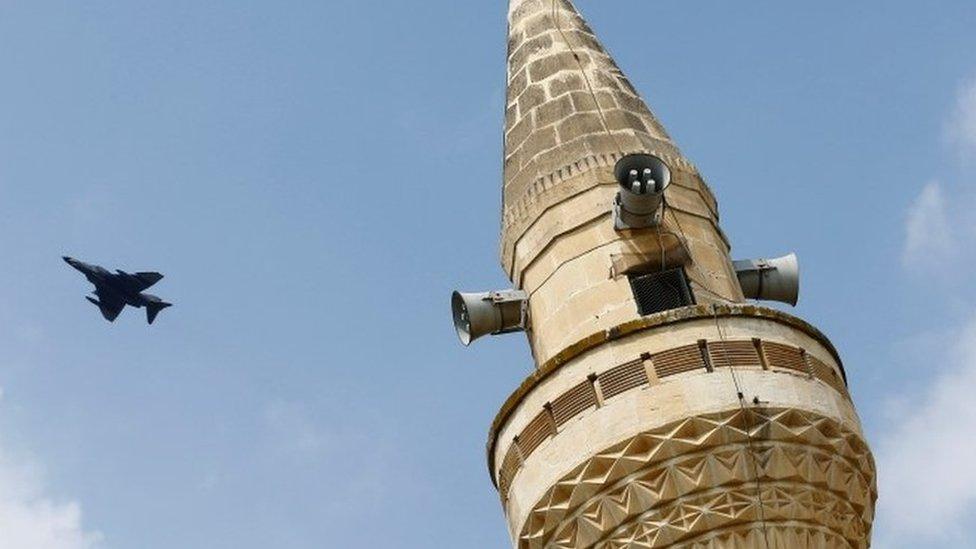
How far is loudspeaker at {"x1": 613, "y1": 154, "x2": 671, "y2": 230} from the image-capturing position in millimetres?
11078

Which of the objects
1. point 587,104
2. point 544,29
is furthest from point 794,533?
point 544,29

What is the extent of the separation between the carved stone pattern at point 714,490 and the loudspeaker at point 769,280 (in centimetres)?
222

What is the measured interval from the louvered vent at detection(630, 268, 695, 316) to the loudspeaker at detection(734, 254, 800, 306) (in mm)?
1050

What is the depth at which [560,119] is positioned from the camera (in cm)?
1248

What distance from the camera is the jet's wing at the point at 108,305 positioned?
21719 millimetres

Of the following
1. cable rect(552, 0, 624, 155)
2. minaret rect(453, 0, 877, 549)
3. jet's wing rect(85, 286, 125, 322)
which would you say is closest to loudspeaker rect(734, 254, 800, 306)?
minaret rect(453, 0, 877, 549)

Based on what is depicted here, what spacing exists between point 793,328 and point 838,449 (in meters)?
0.89

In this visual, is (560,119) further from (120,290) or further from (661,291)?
(120,290)

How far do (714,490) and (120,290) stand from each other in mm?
14562

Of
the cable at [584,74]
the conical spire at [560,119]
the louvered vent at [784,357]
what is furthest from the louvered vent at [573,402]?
the cable at [584,74]

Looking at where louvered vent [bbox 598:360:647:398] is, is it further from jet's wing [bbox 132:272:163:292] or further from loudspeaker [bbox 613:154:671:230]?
jet's wing [bbox 132:272:163:292]

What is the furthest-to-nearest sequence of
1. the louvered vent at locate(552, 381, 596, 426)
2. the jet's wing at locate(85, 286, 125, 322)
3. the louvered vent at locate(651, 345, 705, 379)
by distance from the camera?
the jet's wing at locate(85, 286, 125, 322) < the louvered vent at locate(552, 381, 596, 426) < the louvered vent at locate(651, 345, 705, 379)

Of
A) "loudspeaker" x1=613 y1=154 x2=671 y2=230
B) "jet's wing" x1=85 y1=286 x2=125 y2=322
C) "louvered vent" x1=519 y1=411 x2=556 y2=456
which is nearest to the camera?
"louvered vent" x1=519 y1=411 x2=556 y2=456

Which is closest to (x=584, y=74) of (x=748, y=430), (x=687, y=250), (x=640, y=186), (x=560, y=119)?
(x=560, y=119)
